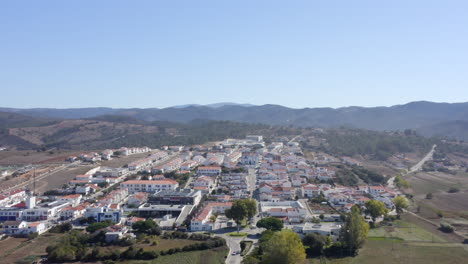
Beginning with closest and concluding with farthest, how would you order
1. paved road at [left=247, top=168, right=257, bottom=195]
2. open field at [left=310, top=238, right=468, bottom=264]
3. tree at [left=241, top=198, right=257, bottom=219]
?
open field at [left=310, top=238, right=468, bottom=264], tree at [left=241, top=198, right=257, bottom=219], paved road at [left=247, top=168, right=257, bottom=195]

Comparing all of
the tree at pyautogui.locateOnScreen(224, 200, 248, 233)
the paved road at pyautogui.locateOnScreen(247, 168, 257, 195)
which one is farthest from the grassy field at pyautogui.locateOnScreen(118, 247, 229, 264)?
the paved road at pyautogui.locateOnScreen(247, 168, 257, 195)

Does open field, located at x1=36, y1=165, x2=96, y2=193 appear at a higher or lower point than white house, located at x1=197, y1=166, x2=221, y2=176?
lower

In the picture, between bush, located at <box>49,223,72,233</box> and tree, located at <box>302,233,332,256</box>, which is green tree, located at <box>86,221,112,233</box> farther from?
tree, located at <box>302,233,332,256</box>

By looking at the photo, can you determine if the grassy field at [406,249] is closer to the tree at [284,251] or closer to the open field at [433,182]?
the tree at [284,251]

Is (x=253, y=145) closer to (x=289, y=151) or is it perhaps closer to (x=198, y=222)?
(x=289, y=151)

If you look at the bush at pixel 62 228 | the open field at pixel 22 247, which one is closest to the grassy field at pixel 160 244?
the open field at pixel 22 247

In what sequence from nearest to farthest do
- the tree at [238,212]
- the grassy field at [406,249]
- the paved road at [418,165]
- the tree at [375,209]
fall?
1. the grassy field at [406,249]
2. the tree at [238,212]
3. the tree at [375,209]
4. the paved road at [418,165]

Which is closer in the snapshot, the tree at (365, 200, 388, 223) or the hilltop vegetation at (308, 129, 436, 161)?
the tree at (365, 200, 388, 223)
